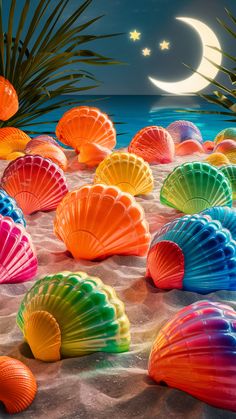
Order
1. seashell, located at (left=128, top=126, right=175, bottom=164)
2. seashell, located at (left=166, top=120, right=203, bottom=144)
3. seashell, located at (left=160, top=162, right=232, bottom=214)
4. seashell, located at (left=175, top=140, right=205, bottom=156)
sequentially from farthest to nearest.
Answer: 1. seashell, located at (left=166, top=120, right=203, bottom=144)
2. seashell, located at (left=175, top=140, right=205, bottom=156)
3. seashell, located at (left=128, top=126, right=175, bottom=164)
4. seashell, located at (left=160, top=162, right=232, bottom=214)

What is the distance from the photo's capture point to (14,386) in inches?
43.7

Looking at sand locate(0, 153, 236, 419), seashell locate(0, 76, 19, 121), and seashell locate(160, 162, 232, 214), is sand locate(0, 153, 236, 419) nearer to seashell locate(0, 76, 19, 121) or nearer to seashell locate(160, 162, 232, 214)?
seashell locate(160, 162, 232, 214)

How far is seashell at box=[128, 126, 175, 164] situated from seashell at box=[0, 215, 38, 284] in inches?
82.7

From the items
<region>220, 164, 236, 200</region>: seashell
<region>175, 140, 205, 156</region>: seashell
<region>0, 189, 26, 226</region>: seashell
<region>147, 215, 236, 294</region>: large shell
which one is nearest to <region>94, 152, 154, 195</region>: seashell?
<region>220, 164, 236, 200</region>: seashell

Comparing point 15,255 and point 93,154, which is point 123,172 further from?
point 15,255

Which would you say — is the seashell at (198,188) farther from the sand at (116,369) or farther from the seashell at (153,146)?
the seashell at (153,146)

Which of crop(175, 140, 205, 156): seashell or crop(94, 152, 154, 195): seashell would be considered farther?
crop(175, 140, 205, 156): seashell

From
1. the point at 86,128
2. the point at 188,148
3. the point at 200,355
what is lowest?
the point at 188,148

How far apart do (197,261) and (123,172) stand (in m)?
1.25

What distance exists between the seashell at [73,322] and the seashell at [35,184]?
4.25 feet

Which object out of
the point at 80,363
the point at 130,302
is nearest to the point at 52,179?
the point at 130,302

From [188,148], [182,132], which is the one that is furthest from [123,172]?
[182,132]

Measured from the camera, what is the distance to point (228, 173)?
282cm

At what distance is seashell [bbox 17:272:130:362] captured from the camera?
4.25 ft
